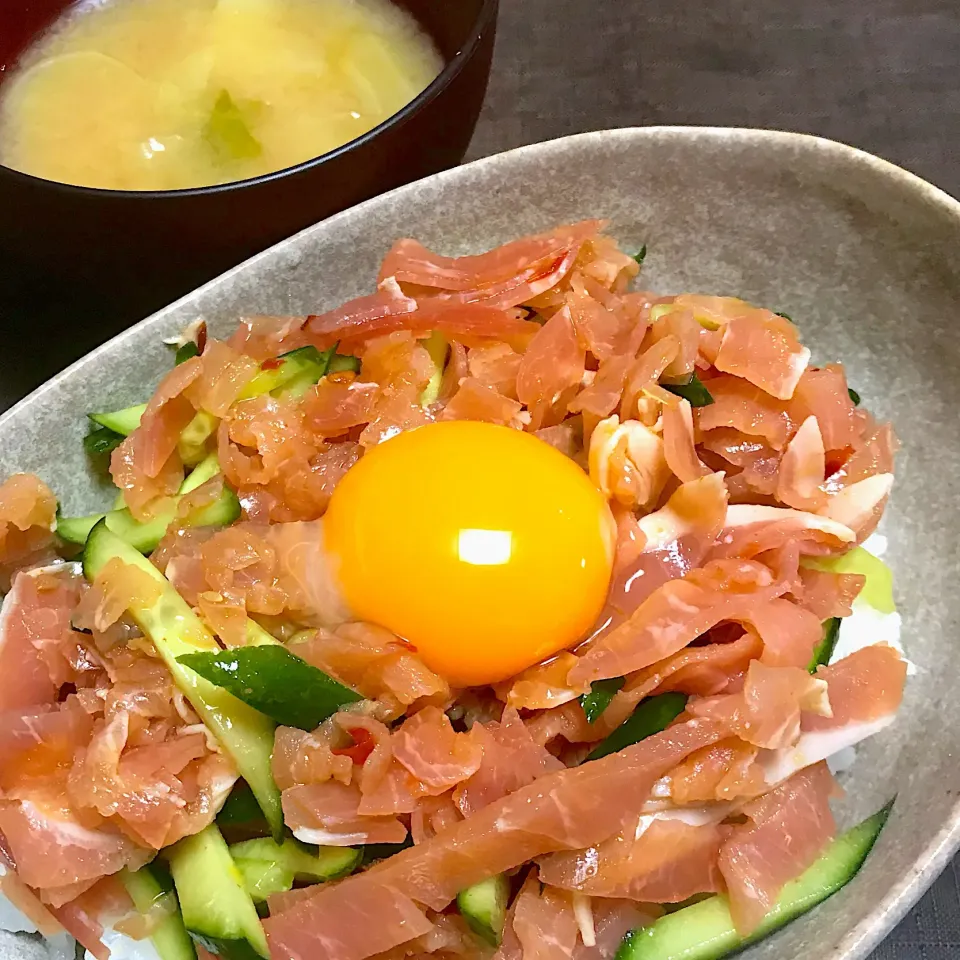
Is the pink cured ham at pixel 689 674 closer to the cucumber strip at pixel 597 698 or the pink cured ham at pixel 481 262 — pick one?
the cucumber strip at pixel 597 698

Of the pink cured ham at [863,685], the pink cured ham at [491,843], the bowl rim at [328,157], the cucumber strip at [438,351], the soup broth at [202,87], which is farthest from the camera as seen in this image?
the soup broth at [202,87]

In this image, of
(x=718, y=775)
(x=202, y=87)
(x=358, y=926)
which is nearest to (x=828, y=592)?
(x=718, y=775)

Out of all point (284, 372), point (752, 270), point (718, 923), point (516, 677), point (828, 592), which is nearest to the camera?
point (718, 923)

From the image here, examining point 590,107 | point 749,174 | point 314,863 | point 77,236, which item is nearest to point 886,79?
point 590,107

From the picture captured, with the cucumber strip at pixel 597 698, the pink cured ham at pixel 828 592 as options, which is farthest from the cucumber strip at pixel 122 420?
the pink cured ham at pixel 828 592

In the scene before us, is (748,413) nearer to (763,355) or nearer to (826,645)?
(763,355)

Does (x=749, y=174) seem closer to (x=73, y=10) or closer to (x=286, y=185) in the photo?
(x=286, y=185)
